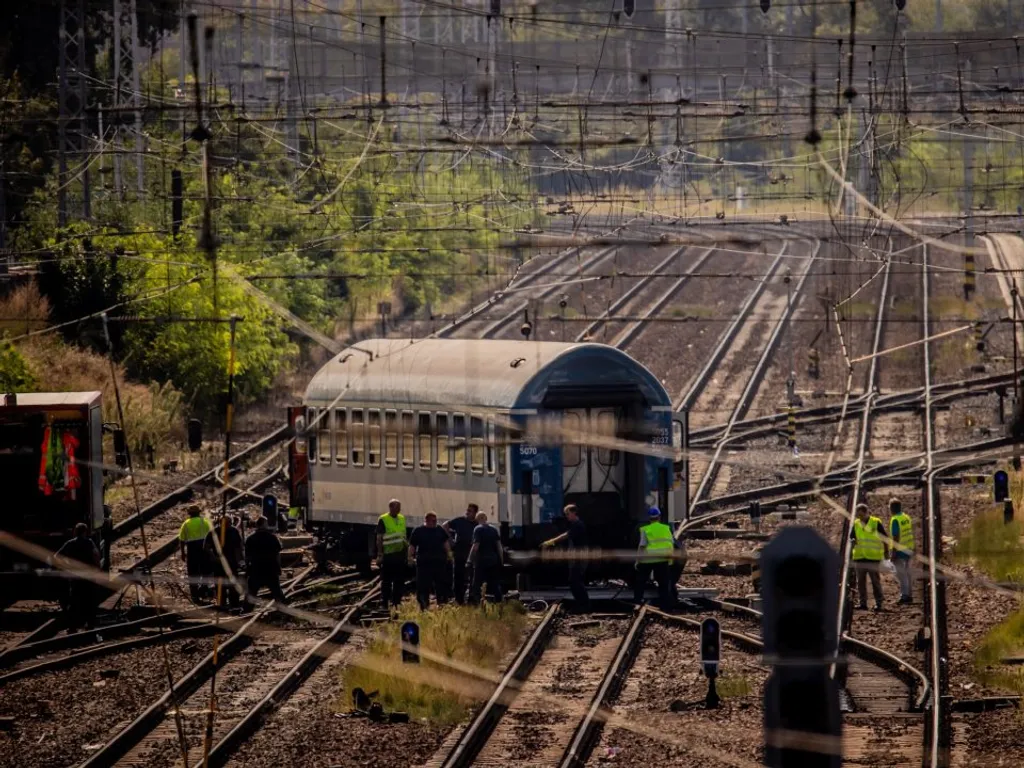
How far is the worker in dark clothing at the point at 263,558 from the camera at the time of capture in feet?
68.5

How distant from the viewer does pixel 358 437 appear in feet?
79.8

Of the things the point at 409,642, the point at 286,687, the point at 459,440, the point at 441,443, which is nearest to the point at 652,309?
the point at 441,443

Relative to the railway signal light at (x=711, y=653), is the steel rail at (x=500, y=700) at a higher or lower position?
lower

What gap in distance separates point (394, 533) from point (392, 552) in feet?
0.86

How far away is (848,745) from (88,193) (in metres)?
26.6

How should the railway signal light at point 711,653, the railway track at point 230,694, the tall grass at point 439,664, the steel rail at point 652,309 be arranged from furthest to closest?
1. the steel rail at point 652,309
2. the tall grass at point 439,664
3. the railway signal light at point 711,653
4. the railway track at point 230,694

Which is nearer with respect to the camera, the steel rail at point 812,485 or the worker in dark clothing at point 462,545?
the worker in dark clothing at point 462,545

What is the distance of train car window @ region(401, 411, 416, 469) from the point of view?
77.2ft

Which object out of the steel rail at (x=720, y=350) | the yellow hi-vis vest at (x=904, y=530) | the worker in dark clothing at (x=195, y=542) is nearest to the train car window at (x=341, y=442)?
the worker in dark clothing at (x=195, y=542)

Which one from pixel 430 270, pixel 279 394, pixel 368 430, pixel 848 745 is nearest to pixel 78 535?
pixel 368 430

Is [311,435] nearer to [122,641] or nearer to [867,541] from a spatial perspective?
[122,641]

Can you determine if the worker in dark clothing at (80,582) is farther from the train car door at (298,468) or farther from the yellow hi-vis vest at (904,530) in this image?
the yellow hi-vis vest at (904,530)

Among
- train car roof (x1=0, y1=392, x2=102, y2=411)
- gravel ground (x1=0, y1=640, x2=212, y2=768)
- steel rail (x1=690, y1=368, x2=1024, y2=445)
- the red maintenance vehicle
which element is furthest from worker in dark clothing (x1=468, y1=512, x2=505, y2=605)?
steel rail (x1=690, y1=368, x2=1024, y2=445)

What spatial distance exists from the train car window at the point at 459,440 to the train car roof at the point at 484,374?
0.70 feet
